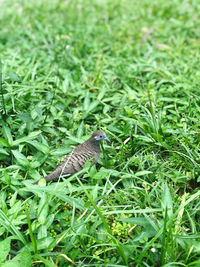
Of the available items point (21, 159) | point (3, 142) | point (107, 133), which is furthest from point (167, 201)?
point (3, 142)

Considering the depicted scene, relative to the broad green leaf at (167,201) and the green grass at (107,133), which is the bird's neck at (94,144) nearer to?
the green grass at (107,133)

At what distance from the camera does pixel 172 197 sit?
314 centimetres

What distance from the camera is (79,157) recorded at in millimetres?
3494

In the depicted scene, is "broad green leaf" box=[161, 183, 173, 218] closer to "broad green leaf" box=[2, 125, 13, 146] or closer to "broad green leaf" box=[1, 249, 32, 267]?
"broad green leaf" box=[1, 249, 32, 267]

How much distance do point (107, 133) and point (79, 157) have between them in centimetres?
69

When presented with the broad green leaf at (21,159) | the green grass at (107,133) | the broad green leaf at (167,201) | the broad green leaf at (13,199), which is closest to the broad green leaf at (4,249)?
the green grass at (107,133)

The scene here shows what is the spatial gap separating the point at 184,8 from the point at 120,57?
111 inches

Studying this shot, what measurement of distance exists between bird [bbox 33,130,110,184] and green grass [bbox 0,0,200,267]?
0.37ft

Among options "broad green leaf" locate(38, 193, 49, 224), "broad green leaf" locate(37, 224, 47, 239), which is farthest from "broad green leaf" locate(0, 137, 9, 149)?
"broad green leaf" locate(37, 224, 47, 239)

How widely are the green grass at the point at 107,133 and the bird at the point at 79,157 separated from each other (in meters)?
0.11

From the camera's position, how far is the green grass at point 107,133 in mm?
2686

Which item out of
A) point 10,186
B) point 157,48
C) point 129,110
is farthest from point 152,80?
point 10,186

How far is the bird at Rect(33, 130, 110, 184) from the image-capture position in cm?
332

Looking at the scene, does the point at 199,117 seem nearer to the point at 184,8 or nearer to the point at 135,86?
the point at 135,86
